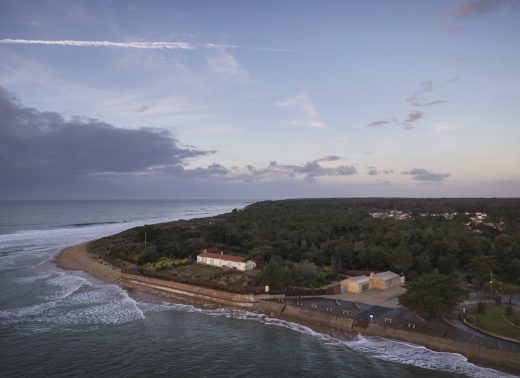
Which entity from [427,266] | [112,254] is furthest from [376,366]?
[112,254]

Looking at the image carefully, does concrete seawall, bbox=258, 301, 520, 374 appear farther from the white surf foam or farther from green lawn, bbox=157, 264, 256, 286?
green lawn, bbox=157, 264, 256, 286

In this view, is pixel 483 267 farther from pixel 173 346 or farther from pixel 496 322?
pixel 173 346

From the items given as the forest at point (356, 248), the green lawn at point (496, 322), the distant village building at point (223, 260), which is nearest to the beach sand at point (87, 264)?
the forest at point (356, 248)

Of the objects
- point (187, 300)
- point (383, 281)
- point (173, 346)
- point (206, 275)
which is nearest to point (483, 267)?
point (383, 281)

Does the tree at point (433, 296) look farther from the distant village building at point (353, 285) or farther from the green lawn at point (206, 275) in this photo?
the green lawn at point (206, 275)

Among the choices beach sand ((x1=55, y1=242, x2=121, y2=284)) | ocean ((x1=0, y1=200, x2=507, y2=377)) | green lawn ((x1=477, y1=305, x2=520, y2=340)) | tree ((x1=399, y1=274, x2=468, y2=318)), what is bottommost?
ocean ((x1=0, y1=200, x2=507, y2=377))

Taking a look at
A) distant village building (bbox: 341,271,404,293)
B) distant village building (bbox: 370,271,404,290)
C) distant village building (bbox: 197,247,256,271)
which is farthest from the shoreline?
distant village building (bbox: 370,271,404,290)

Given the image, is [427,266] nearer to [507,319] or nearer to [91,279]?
[507,319]

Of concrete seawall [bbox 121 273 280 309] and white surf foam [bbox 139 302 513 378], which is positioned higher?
concrete seawall [bbox 121 273 280 309]
